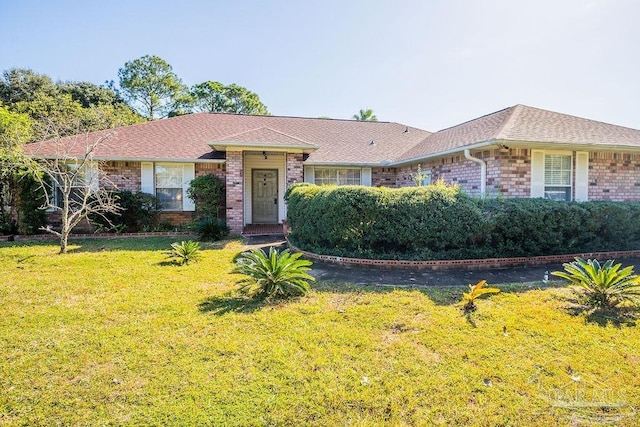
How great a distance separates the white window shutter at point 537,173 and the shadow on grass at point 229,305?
28.2ft

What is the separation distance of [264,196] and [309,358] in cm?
1167

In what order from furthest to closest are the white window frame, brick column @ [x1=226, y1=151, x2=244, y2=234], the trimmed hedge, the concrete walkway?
the white window frame
brick column @ [x1=226, y1=151, x2=244, y2=234]
the trimmed hedge
the concrete walkway

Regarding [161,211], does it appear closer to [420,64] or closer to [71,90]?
[420,64]

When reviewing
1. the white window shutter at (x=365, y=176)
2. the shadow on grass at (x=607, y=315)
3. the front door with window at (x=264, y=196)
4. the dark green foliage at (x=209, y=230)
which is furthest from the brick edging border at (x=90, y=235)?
the shadow on grass at (x=607, y=315)

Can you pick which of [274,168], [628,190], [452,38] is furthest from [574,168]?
[274,168]

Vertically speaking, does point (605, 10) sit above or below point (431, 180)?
above

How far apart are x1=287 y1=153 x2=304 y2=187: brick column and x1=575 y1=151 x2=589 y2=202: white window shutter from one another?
8.85 metres

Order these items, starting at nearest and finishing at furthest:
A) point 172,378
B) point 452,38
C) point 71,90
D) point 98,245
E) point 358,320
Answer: point 172,378 → point 358,320 → point 98,245 → point 452,38 → point 71,90

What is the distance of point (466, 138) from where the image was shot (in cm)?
1055

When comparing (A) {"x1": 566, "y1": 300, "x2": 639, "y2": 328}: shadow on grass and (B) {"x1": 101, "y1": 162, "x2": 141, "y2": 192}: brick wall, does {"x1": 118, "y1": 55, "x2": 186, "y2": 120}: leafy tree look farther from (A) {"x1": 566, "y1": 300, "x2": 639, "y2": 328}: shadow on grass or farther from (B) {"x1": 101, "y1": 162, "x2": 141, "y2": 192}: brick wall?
(A) {"x1": 566, "y1": 300, "x2": 639, "y2": 328}: shadow on grass

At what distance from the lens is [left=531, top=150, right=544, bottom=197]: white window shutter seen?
9211 mm

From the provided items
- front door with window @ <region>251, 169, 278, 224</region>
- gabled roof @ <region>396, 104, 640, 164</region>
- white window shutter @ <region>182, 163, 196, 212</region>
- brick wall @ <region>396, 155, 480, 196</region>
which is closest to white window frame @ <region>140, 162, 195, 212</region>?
white window shutter @ <region>182, 163, 196, 212</region>

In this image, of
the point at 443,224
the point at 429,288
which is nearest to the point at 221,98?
the point at 443,224

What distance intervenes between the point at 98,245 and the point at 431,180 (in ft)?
37.5
